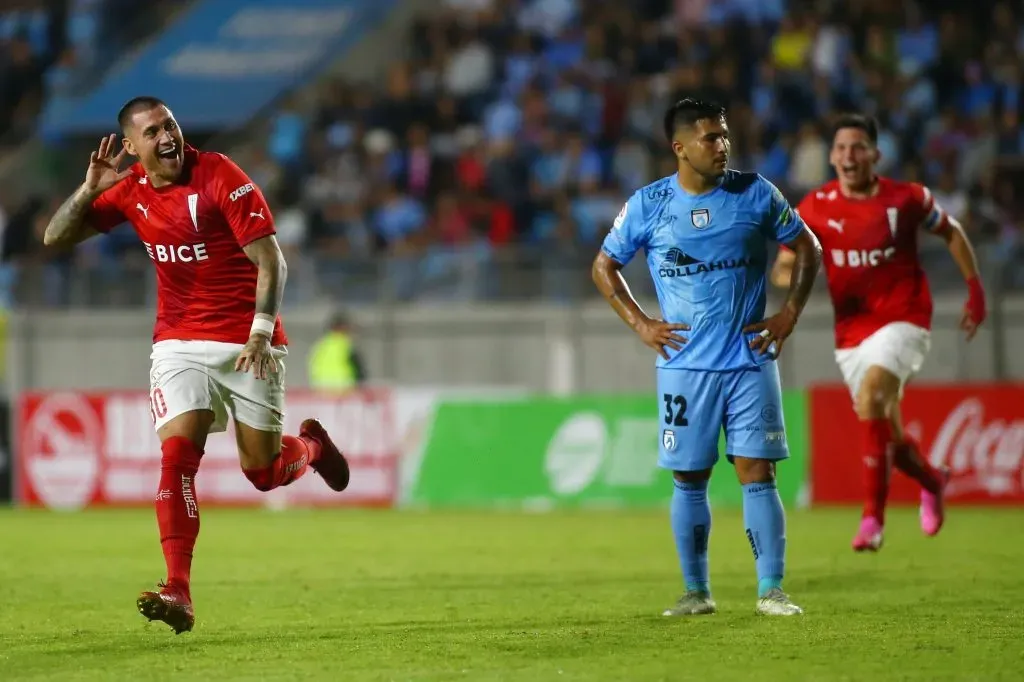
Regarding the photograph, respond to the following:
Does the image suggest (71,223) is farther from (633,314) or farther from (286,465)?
(633,314)

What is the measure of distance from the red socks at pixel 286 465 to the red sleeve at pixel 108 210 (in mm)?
1357

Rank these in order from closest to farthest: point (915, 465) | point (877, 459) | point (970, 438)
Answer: point (877, 459)
point (915, 465)
point (970, 438)

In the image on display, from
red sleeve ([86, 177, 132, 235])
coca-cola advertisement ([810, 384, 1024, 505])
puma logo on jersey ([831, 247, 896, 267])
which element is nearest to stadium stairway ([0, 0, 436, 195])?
coca-cola advertisement ([810, 384, 1024, 505])

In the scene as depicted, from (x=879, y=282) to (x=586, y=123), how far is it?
1132 cm

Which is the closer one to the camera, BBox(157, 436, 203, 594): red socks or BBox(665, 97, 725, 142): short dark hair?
BBox(157, 436, 203, 594): red socks

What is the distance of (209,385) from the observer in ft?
25.1

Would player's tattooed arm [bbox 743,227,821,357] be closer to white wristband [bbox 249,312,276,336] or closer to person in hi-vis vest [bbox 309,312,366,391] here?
white wristband [bbox 249,312,276,336]

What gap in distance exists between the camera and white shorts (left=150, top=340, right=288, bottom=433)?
7.57 meters

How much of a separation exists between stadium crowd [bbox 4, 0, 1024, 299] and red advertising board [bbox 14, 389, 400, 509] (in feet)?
5.87

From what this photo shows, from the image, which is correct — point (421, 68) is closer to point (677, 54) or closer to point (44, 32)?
point (677, 54)

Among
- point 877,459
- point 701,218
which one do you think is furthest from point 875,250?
point 701,218

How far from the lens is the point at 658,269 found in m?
7.86

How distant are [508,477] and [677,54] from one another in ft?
23.2

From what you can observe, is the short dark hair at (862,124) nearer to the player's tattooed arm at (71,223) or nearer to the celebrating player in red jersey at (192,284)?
the celebrating player in red jersey at (192,284)
